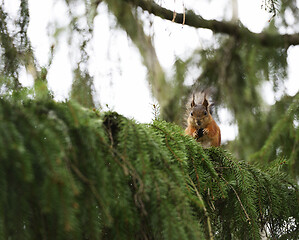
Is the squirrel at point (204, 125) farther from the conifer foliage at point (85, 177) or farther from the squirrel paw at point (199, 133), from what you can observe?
the conifer foliage at point (85, 177)

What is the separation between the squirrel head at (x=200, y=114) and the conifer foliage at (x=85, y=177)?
45.2 inches

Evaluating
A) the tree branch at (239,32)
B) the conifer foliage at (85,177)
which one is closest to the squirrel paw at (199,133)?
the tree branch at (239,32)

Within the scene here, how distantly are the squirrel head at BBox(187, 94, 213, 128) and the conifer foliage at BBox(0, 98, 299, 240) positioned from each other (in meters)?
1.15

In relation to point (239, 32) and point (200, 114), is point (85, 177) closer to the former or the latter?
point (200, 114)

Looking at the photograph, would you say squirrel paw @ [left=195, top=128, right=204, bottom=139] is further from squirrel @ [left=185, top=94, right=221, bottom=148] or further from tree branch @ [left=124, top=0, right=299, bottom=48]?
tree branch @ [left=124, top=0, right=299, bottom=48]

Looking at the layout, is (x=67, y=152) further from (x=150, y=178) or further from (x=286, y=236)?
(x=286, y=236)

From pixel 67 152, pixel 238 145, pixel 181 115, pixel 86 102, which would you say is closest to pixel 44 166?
pixel 67 152

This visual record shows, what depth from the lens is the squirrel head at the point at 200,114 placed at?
2131 mm

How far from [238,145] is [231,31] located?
2.50 ft

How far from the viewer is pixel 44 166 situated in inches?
22.5

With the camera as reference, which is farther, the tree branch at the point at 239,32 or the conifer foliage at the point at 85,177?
the tree branch at the point at 239,32

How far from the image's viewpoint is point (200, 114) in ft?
6.99

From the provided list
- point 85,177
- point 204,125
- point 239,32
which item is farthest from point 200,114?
point 85,177

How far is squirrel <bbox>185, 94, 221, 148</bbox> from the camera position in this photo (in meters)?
2.13
